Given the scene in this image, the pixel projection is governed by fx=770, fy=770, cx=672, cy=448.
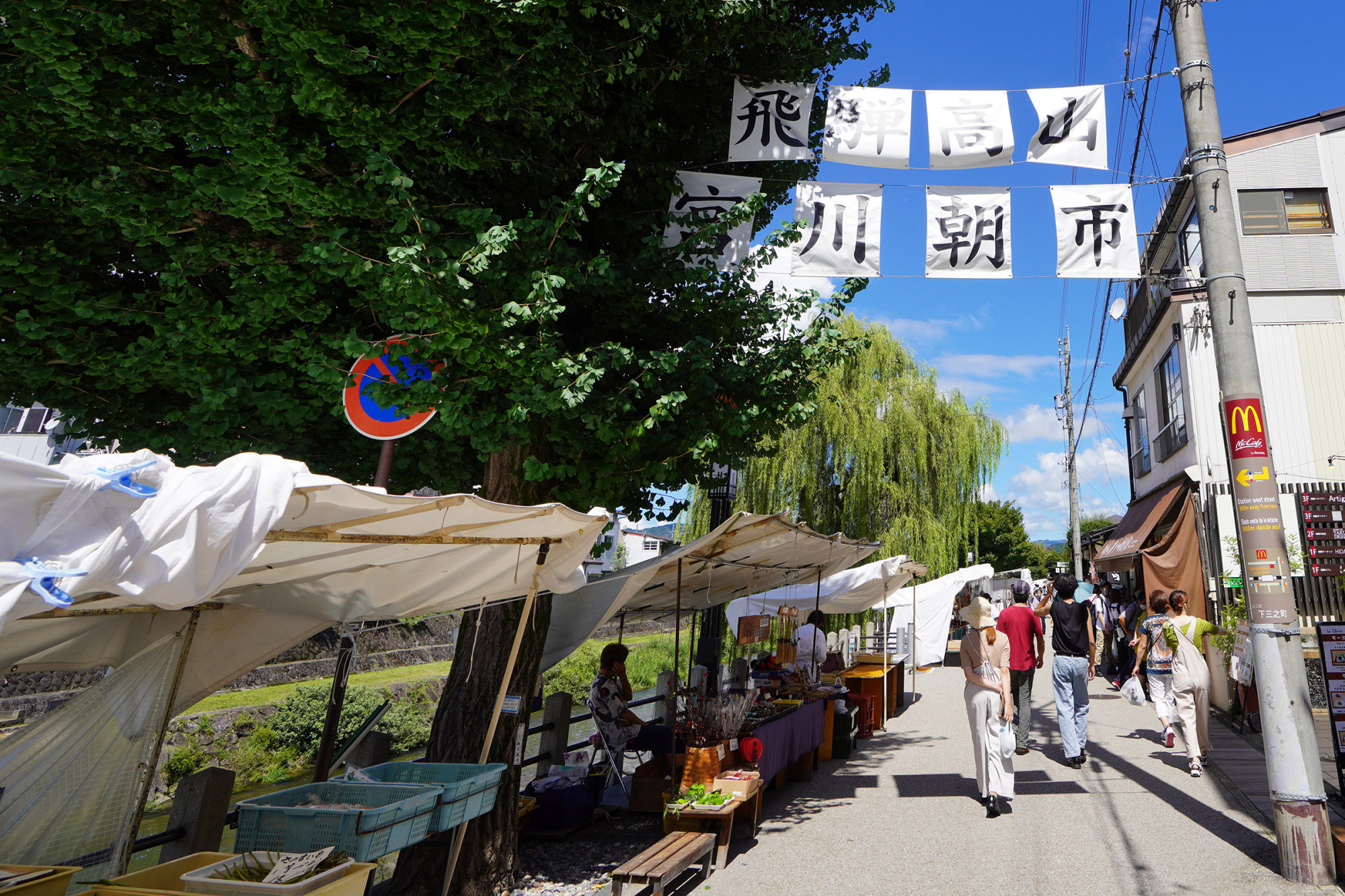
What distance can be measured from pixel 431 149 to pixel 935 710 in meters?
12.7

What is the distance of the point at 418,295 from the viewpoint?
4840mm

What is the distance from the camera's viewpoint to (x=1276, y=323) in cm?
1552

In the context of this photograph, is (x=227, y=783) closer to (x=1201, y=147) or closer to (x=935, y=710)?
(x=1201, y=147)

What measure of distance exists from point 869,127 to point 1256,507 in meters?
4.35

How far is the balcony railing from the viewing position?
16609 millimetres

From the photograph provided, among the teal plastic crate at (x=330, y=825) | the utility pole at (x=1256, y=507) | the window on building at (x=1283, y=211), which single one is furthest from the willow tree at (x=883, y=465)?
the teal plastic crate at (x=330, y=825)

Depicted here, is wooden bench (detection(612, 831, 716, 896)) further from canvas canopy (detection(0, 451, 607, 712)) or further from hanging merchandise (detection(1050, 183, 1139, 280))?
hanging merchandise (detection(1050, 183, 1139, 280))

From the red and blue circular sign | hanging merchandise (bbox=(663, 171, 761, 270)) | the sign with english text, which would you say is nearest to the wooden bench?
the red and blue circular sign

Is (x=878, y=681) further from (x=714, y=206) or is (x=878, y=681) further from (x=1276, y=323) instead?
Result: (x=1276, y=323)

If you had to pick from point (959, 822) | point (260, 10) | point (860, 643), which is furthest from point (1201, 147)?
point (860, 643)

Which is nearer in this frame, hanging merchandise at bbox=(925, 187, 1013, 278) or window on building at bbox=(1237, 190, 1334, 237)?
hanging merchandise at bbox=(925, 187, 1013, 278)

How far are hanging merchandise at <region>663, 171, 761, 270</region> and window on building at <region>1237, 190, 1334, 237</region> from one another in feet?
48.5

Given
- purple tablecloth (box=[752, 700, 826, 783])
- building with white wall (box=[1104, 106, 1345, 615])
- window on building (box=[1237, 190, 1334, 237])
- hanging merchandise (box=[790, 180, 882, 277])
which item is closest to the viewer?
hanging merchandise (box=[790, 180, 882, 277])

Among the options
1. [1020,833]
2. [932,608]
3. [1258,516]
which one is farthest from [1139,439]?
[1020,833]
